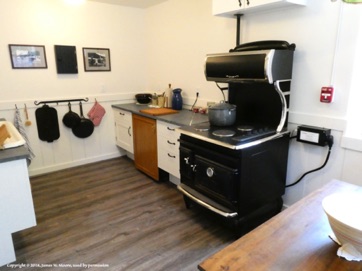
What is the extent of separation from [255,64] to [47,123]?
2.69 metres

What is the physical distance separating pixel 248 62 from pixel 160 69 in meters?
2.05

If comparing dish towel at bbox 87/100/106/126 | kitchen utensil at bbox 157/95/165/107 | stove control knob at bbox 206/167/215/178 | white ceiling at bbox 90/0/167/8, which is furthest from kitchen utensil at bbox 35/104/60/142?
stove control knob at bbox 206/167/215/178

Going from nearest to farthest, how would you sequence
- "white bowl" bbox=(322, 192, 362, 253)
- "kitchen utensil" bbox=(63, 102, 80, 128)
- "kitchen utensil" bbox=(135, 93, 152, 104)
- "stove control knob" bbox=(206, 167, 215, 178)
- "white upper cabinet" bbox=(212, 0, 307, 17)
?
"white bowl" bbox=(322, 192, 362, 253), "white upper cabinet" bbox=(212, 0, 307, 17), "stove control knob" bbox=(206, 167, 215, 178), "kitchen utensil" bbox=(63, 102, 80, 128), "kitchen utensil" bbox=(135, 93, 152, 104)

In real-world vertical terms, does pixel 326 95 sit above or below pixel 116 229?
above

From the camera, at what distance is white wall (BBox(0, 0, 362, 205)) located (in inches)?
74.3

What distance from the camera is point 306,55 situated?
A: 2.00 meters

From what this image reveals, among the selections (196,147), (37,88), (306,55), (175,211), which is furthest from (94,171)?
(306,55)

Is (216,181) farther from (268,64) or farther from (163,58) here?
(163,58)

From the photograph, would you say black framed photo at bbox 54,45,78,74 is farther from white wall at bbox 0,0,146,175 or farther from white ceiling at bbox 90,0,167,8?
white ceiling at bbox 90,0,167,8

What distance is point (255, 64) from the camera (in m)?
1.85

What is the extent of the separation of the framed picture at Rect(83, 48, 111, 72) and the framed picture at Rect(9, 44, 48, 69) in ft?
1.68

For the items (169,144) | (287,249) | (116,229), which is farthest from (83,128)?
(287,249)

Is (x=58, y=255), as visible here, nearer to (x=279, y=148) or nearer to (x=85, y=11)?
(x=279, y=148)

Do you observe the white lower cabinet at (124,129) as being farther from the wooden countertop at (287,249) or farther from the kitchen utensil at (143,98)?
the wooden countertop at (287,249)
